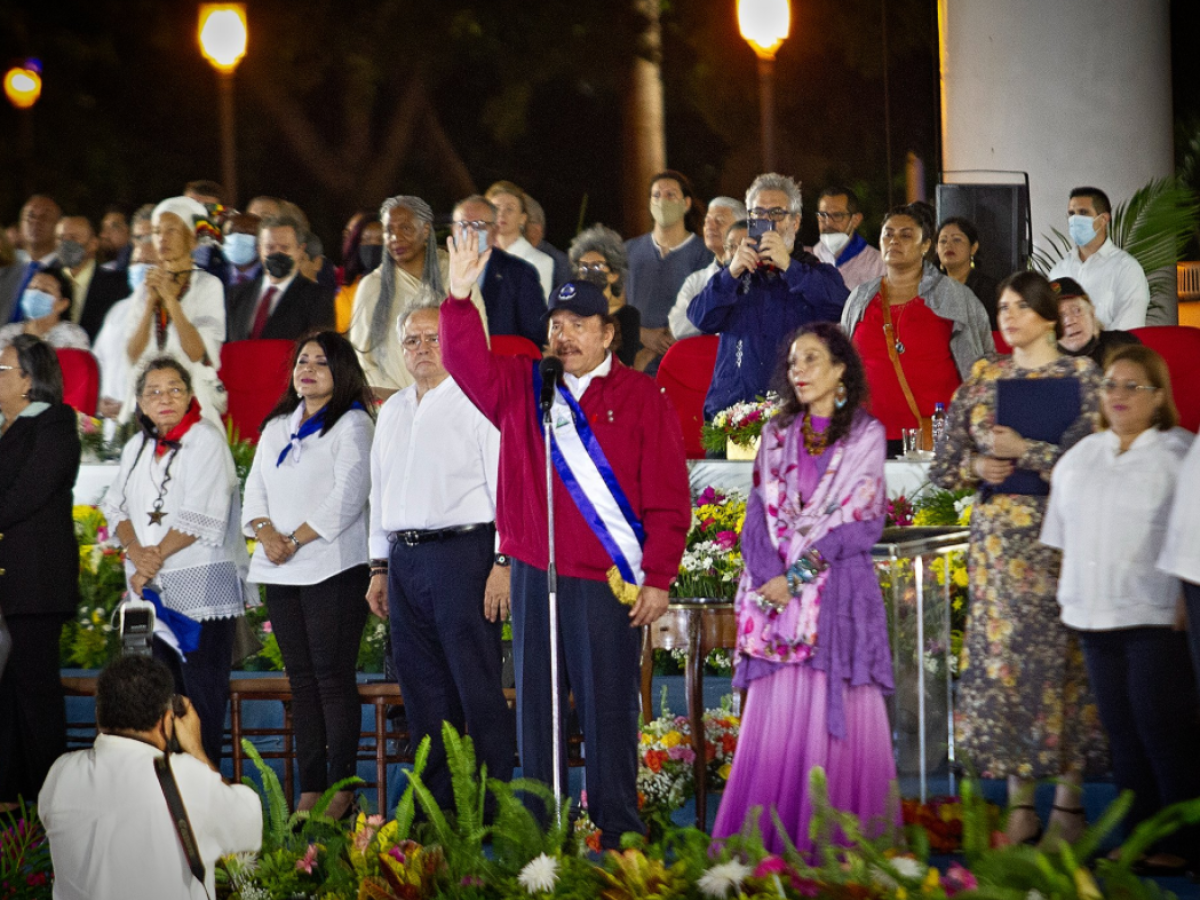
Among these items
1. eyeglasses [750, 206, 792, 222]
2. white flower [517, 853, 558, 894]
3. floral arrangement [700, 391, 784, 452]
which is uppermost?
eyeglasses [750, 206, 792, 222]

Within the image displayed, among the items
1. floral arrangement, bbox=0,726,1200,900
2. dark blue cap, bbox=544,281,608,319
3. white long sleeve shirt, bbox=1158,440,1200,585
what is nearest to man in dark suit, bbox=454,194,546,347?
dark blue cap, bbox=544,281,608,319

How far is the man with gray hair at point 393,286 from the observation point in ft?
24.8

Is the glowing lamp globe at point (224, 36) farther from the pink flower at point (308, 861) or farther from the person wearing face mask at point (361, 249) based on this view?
the pink flower at point (308, 861)

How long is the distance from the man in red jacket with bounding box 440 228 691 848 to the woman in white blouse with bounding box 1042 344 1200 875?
45.9 inches

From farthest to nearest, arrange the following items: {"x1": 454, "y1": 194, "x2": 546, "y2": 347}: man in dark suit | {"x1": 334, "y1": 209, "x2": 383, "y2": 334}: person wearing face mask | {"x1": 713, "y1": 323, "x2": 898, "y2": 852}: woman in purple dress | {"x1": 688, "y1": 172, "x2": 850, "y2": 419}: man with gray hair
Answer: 1. {"x1": 334, "y1": 209, "x2": 383, "y2": 334}: person wearing face mask
2. {"x1": 454, "y1": 194, "x2": 546, "y2": 347}: man in dark suit
3. {"x1": 688, "y1": 172, "x2": 850, "y2": 419}: man with gray hair
4. {"x1": 713, "y1": 323, "x2": 898, "y2": 852}: woman in purple dress

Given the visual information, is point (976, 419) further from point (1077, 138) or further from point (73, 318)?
point (73, 318)

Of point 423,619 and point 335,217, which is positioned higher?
point 335,217

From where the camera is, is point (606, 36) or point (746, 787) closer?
point (746, 787)

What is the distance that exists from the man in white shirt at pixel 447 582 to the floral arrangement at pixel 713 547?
1669 millimetres

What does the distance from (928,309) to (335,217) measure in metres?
7.70

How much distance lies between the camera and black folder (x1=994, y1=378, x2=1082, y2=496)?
4953 millimetres

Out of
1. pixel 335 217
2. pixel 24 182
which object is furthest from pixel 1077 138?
pixel 24 182

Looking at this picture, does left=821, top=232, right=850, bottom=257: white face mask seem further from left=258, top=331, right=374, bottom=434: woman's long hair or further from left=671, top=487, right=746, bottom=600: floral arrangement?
left=258, top=331, right=374, bottom=434: woman's long hair

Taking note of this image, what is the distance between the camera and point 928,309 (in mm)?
7344
